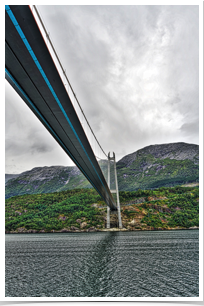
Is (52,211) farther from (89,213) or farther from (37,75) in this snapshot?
(37,75)

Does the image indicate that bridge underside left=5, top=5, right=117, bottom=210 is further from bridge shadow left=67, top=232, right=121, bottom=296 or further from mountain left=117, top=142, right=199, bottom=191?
mountain left=117, top=142, right=199, bottom=191

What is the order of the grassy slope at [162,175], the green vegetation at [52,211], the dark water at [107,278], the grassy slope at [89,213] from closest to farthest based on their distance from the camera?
the dark water at [107,278], the grassy slope at [89,213], the green vegetation at [52,211], the grassy slope at [162,175]

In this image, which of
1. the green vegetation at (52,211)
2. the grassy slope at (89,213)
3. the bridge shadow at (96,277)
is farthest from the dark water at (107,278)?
the green vegetation at (52,211)

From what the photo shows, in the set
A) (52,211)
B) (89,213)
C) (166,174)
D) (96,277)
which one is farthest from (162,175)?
(96,277)

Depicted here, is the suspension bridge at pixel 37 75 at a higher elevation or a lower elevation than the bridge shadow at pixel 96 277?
higher

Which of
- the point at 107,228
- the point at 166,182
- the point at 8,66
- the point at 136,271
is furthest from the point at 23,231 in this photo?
the point at 166,182

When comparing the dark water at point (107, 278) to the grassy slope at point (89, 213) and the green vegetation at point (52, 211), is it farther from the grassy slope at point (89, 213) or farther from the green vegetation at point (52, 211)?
the green vegetation at point (52, 211)

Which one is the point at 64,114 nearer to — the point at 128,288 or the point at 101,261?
the point at 128,288
